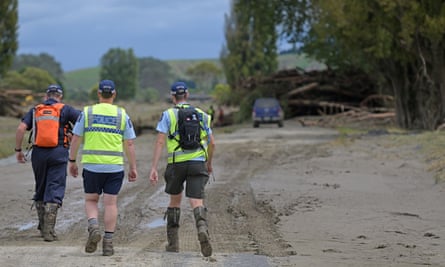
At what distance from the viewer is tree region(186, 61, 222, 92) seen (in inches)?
6521

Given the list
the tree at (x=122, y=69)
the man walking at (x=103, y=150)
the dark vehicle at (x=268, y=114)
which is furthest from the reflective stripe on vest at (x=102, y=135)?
the tree at (x=122, y=69)

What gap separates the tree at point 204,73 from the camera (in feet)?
543

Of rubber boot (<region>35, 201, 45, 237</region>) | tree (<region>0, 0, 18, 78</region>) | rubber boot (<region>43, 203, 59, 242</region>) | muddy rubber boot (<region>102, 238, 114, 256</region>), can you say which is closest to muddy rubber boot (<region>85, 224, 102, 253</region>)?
muddy rubber boot (<region>102, 238, 114, 256</region>)

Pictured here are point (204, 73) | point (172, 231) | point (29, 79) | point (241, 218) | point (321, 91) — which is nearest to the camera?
point (172, 231)

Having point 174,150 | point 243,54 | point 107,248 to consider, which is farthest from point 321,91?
point 107,248

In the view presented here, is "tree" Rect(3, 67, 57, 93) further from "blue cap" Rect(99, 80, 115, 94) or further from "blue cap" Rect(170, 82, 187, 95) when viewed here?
"blue cap" Rect(99, 80, 115, 94)

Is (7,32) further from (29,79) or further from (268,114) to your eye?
(29,79)

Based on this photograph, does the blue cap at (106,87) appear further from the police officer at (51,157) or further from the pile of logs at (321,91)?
the pile of logs at (321,91)

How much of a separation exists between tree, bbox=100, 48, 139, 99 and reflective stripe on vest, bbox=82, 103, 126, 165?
132 m

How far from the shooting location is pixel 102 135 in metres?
8.73

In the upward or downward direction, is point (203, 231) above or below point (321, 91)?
below

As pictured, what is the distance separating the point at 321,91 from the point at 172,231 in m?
44.7

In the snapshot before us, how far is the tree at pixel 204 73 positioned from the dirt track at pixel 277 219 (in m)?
145

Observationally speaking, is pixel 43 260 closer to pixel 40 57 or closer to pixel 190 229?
pixel 190 229
